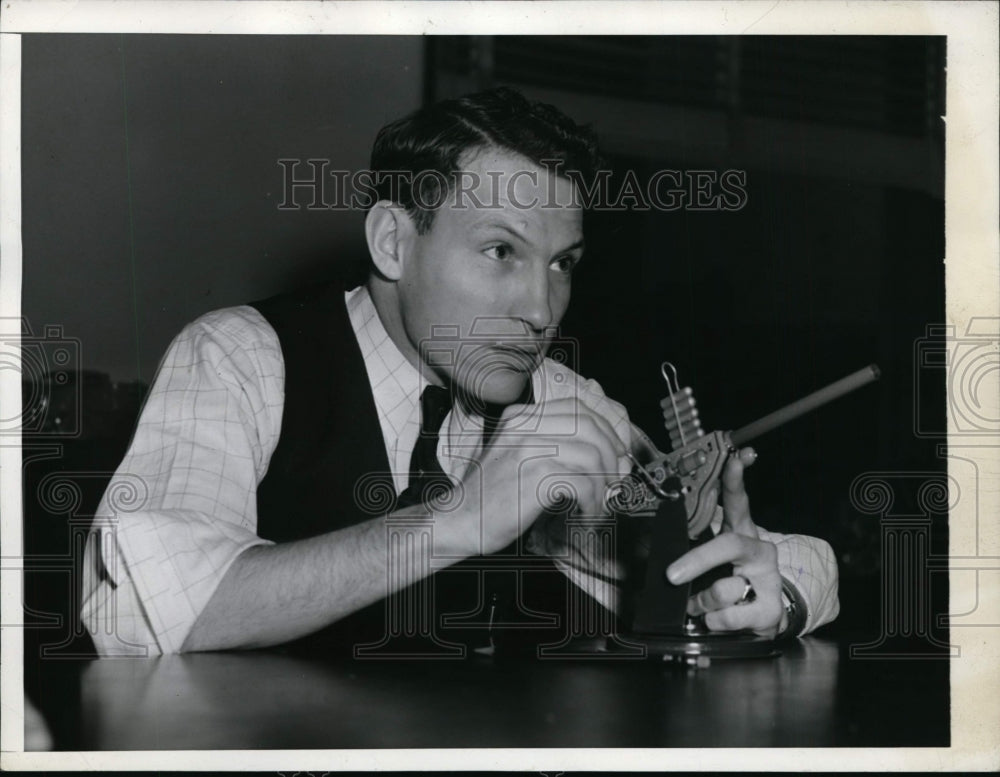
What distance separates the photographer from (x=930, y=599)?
227 centimetres

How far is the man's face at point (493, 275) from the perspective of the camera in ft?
7.13

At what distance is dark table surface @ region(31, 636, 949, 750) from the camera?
203 centimetres

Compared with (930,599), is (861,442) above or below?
above

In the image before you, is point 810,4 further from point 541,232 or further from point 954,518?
point 954,518

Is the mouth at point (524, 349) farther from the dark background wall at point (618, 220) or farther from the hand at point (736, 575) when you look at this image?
the hand at point (736, 575)

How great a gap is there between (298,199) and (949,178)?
1238 millimetres

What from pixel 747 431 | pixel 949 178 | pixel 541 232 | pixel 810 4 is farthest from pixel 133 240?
pixel 949 178

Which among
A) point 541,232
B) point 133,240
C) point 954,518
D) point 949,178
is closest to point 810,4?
point 949,178

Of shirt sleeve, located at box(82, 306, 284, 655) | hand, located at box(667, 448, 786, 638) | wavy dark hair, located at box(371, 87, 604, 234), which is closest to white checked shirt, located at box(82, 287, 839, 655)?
shirt sleeve, located at box(82, 306, 284, 655)

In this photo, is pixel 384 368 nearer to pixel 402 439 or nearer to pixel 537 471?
pixel 402 439

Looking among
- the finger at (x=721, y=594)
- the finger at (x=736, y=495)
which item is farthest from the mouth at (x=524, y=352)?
the finger at (x=721, y=594)

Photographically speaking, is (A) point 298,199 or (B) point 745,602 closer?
(B) point 745,602

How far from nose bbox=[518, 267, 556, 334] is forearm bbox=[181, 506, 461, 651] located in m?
0.40

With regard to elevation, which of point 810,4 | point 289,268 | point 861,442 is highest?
point 810,4
